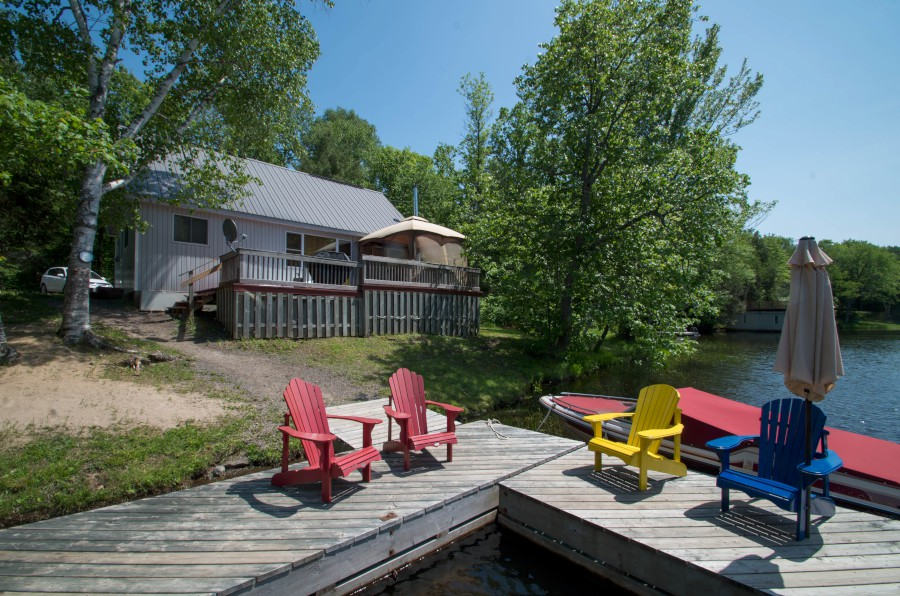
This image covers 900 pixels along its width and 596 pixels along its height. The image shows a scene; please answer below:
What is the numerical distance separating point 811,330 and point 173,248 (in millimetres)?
17744

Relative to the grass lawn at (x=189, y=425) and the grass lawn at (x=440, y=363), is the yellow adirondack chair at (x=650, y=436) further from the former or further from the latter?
the grass lawn at (x=440, y=363)

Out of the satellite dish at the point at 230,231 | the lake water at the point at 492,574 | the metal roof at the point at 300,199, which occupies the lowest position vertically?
the lake water at the point at 492,574

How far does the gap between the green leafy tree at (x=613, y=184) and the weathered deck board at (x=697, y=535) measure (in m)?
9.95

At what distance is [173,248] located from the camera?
15.8 metres

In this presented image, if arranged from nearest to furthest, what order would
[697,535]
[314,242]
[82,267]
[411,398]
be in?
1. [697,535]
2. [411,398]
3. [82,267]
4. [314,242]

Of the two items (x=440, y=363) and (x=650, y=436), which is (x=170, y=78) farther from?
(x=650, y=436)

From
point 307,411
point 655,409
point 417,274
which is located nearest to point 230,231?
point 417,274

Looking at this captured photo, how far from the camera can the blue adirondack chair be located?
12.1ft

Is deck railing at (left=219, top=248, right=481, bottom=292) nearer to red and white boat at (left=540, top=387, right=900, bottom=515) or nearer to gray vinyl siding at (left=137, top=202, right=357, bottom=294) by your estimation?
gray vinyl siding at (left=137, top=202, right=357, bottom=294)

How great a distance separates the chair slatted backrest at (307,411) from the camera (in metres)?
4.56

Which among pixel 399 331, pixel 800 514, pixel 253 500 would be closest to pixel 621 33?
pixel 399 331

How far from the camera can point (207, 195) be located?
14.3 metres

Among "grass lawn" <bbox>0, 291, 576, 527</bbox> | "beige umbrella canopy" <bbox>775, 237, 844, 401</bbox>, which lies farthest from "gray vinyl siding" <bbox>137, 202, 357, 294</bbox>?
"beige umbrella canopy" <bbox>775, 237, 844, 401</bbox>

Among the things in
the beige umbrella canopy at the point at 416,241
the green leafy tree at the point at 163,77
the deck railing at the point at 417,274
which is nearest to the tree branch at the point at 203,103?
the green leafy tree at the point at 163,77
